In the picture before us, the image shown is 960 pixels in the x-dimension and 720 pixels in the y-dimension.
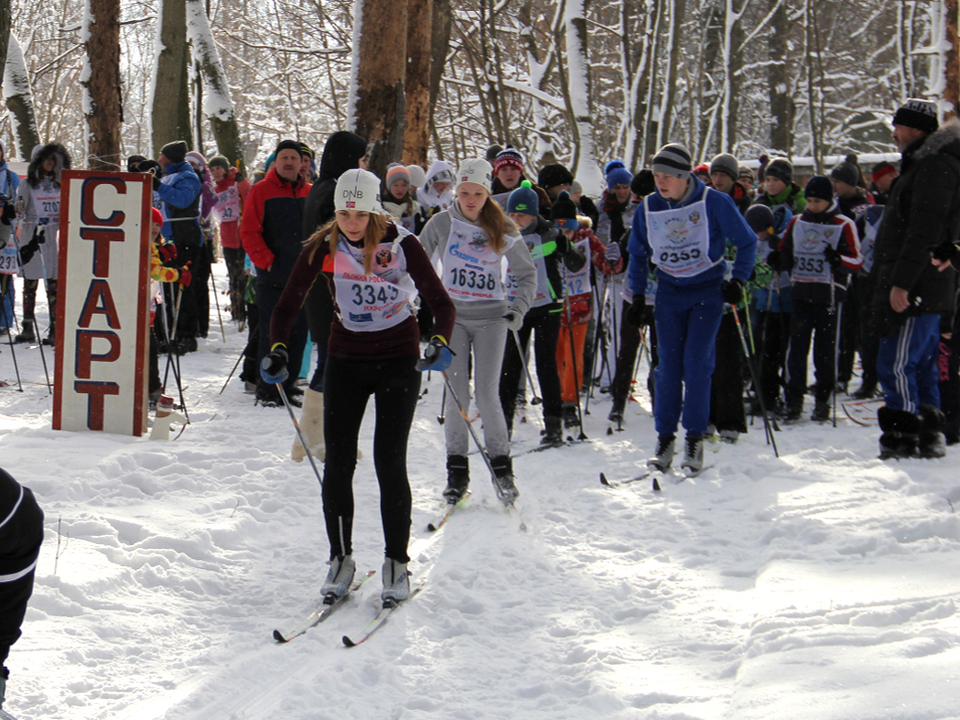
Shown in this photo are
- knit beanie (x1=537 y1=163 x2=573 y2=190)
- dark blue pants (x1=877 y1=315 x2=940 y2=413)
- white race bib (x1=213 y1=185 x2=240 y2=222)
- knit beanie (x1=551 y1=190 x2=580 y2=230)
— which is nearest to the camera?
dark blue pants (x1=877 y1=315 x2=940 y2=413)

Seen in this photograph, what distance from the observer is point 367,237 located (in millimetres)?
4395

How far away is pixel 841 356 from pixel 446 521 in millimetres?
6265

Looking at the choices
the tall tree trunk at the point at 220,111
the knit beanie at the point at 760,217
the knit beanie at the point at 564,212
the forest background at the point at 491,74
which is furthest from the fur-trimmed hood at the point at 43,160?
the knit beanie at the point at 760,217

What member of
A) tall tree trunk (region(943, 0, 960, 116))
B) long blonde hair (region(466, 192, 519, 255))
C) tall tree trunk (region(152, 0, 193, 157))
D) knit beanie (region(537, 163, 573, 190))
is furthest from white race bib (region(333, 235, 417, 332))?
tall tree trunk (region(943, 0, 960, 116))

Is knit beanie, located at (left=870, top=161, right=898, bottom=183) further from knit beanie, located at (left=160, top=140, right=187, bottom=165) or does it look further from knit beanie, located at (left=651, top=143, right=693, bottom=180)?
knit beanie, located at (left=160, top=140, right=187, bottom=165)

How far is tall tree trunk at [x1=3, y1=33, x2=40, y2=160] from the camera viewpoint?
1642 cm

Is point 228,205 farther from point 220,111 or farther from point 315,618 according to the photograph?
point 315,618

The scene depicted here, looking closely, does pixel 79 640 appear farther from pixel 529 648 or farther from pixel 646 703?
pixel 646 703

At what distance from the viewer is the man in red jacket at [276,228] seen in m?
7.72

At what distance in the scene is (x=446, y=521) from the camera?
5.66m

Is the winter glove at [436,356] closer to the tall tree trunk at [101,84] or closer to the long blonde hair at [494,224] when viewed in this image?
the long blonde hair at [494,224]

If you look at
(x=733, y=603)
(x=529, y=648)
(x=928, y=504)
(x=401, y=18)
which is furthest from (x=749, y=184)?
(x=529, y=648)

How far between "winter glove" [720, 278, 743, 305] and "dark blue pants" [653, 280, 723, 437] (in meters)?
0.13

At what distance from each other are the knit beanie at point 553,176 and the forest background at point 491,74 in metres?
1.85
